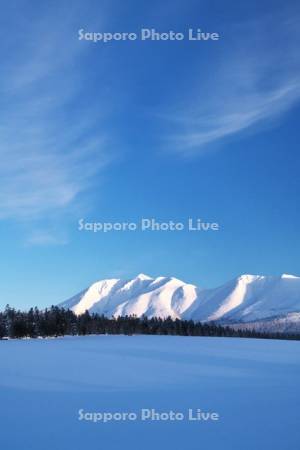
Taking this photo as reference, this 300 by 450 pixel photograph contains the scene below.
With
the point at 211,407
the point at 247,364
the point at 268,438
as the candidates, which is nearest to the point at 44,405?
the point at 211,407

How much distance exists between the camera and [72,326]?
137 meters

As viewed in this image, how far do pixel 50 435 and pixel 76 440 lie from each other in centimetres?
85

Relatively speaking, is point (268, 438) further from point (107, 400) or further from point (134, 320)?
point (134, 320)

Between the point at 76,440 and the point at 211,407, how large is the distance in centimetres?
601

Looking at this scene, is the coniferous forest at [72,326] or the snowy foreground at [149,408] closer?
the snowy foreground at [149,408]

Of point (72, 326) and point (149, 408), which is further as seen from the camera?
point (72, 326)

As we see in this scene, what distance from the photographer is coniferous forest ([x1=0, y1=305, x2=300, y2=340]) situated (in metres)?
122

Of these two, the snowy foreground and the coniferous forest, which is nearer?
the snowy foreground

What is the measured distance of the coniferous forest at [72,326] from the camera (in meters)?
122

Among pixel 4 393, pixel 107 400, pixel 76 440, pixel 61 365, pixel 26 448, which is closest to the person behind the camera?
pixel 26 448

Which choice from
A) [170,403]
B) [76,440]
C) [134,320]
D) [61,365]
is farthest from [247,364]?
[134,320]

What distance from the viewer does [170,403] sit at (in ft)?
61.1

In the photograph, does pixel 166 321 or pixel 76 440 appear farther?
pixel 166 321

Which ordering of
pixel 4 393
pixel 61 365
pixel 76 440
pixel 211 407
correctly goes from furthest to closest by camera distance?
pixel 61 365, pixel 4 393, pixel 211 407, pixel 76 440
